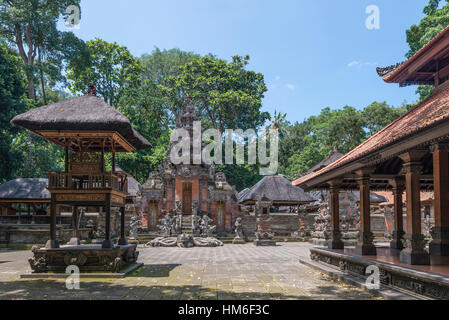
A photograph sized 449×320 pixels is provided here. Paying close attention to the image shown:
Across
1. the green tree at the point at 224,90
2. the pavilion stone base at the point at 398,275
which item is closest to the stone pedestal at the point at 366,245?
the pavilion stone base at the point at 398,275

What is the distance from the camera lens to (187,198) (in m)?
28.6

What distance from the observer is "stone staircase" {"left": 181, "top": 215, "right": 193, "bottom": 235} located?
25708 millimetres

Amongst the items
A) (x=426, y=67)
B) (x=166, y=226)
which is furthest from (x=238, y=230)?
(x=426, y=67)

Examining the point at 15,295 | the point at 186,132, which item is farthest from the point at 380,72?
the point at 186,132

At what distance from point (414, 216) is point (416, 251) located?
28.0 inches

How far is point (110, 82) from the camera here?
3859cm

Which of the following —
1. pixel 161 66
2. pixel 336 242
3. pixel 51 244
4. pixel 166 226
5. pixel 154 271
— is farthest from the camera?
pixel 161 66

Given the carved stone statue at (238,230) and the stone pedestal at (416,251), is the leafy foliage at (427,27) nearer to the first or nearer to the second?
the carved stone statue at (238,230)

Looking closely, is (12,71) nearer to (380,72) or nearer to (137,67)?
(137,67)

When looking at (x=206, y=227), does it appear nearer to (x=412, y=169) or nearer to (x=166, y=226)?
(x=166, y=226)

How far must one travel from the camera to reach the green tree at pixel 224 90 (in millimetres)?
39188

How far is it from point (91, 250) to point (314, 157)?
31986mm

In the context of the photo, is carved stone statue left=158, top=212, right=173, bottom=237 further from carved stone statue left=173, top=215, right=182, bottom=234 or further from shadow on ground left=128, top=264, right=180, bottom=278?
shadow on ground left=128, top=264, right=180, bottom=278

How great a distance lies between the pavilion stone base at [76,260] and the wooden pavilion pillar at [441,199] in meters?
8.11
